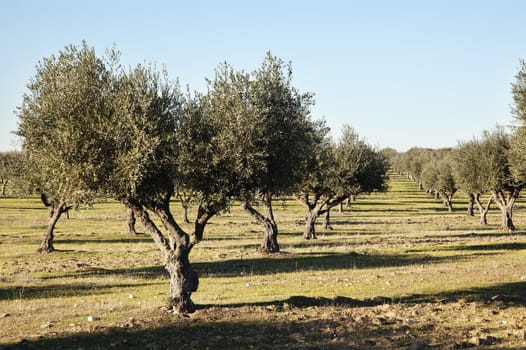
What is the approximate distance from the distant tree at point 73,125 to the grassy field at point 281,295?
210 inches

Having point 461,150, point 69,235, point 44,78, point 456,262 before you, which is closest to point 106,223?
point 69,235

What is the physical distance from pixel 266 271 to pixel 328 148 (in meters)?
21.2

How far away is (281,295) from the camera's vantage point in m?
25.5

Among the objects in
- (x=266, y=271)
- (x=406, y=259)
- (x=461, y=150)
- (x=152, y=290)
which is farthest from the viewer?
(x=461, y=150)

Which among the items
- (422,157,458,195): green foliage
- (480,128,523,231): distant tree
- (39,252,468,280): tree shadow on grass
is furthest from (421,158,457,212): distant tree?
(39,252,468,280): tree shadow on grass

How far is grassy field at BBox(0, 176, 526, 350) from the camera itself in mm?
17344

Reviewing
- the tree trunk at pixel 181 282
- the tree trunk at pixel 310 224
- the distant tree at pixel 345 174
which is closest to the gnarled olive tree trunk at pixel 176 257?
the tree trunk at pixel 181 282

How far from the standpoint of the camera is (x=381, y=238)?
56.6 metres

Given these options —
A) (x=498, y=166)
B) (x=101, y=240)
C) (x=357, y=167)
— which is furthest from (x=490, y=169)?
(x=101, y=240)

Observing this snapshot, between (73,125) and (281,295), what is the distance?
12.4 meters

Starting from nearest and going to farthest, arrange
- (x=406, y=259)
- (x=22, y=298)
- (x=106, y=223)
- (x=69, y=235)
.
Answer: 1. (x=22, y=298)
2. (x=406, y=259)
3. (x=69, y=235)
4. (x=106, y=223)

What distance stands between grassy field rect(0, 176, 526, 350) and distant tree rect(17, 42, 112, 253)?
17.5ft

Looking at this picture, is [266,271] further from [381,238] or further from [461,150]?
[461,150]

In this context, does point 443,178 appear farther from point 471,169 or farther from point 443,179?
point 471,169
